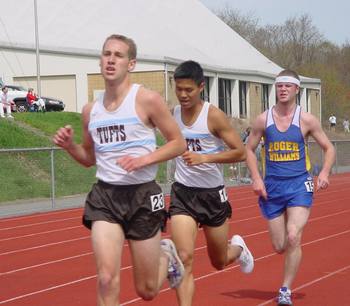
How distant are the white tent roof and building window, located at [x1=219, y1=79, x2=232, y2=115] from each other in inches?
41.7

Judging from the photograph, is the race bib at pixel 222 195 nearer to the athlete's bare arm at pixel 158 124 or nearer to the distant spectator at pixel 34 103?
the athlete's bare arm at pixel 158 124

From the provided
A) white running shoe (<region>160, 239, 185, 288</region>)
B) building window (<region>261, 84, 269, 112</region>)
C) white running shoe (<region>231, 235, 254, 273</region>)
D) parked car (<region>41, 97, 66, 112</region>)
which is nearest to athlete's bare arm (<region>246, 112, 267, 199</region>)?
white running shoe (<region>231, 235, 254, 273</region>)

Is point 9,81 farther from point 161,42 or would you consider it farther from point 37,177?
point 37,177

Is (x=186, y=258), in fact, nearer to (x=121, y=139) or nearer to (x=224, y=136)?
(x=224, y=136)

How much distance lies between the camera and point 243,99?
2534 inches

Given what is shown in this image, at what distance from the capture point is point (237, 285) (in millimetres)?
10000

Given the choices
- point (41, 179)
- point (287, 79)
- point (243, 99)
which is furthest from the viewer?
point (243, 99)

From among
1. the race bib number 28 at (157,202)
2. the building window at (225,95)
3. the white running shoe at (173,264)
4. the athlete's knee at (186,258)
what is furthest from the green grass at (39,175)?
the building window at (225,95)

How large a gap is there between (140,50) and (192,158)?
51.3 m

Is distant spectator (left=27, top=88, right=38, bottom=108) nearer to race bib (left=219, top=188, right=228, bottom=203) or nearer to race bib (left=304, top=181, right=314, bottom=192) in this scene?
race bib (left=304, top=181, right=314, bottom=192)

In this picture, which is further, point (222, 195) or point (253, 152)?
point (253, 152)

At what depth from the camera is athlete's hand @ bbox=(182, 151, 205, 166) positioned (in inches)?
285

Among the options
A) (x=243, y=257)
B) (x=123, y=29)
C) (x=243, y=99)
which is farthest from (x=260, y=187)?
(x=243, y=99)

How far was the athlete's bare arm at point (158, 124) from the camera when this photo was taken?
6.41 m
